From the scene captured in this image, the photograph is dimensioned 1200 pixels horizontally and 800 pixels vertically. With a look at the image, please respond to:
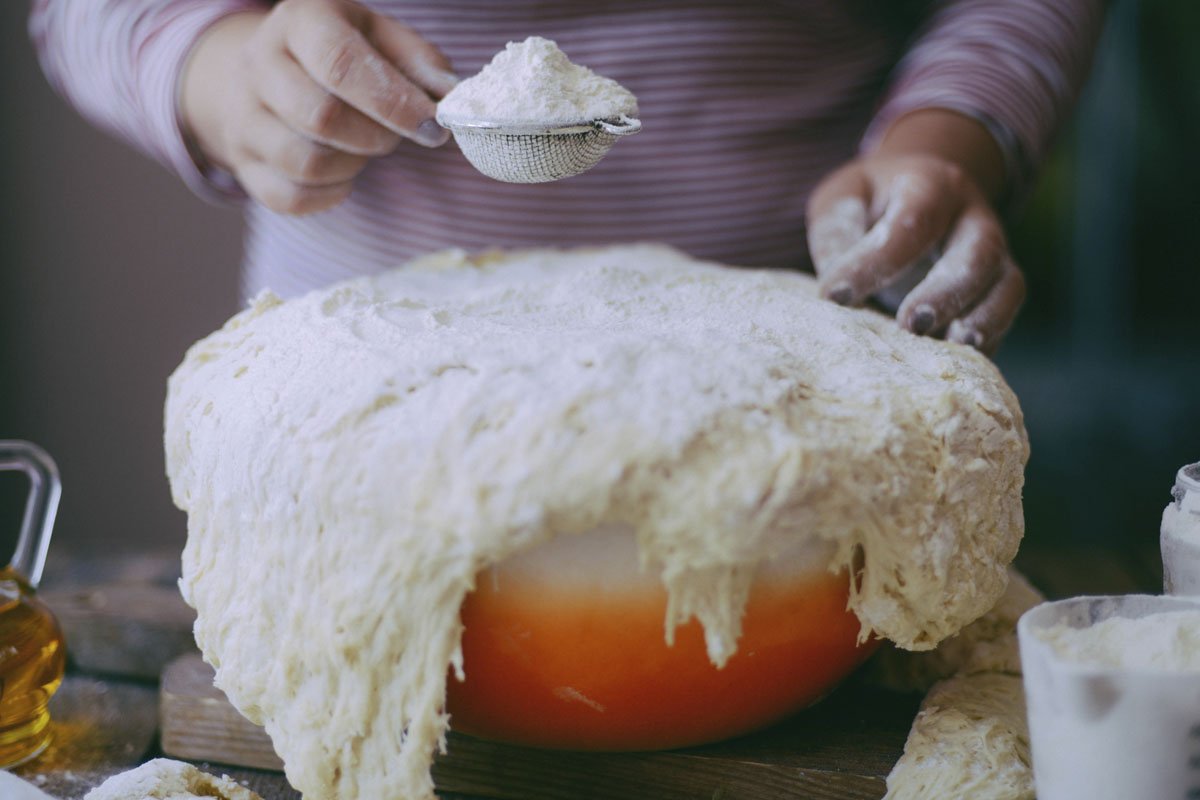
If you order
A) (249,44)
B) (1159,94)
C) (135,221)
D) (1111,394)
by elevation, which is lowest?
(1111,394)

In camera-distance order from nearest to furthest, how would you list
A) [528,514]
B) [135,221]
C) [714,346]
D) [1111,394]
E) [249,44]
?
[528,514] → [714,346] → [249,44] → [135,221] → [1111,394]

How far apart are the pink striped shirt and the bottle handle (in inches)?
12.5

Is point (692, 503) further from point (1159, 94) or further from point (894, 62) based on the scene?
point (1159, 94)

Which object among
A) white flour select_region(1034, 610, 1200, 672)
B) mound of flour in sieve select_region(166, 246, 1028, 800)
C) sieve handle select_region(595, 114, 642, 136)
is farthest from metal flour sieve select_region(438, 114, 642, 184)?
white flour select_region(1034, 610, 1200, 672)

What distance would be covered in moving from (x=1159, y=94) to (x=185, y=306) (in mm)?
2262

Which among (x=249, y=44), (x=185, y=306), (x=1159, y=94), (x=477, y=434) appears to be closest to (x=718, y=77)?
(x=249, y=44)

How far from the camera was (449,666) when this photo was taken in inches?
25.4

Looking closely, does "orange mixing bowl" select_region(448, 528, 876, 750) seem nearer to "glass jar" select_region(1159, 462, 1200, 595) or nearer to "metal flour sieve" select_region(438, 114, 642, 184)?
"glass jar" select_region(1159, 462, 1200, 595)

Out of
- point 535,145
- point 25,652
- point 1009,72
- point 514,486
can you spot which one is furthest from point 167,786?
point 1009,72

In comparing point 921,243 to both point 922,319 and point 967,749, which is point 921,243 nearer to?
point 922,319

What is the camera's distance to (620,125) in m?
0.79

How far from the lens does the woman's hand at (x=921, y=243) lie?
0.86 m

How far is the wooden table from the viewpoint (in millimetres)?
700

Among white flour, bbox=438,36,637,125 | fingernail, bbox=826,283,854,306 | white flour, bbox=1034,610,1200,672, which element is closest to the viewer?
white flour, bbox=1034,610,1200,672
